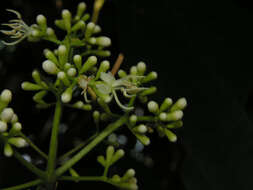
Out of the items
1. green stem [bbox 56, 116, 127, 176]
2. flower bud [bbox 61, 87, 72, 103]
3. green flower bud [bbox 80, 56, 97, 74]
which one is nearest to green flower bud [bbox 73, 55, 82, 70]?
green flower bud [bbox 80, 56, 97, 74]

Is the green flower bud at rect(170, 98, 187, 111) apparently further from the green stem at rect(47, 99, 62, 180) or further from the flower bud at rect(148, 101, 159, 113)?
the green stem at rect(47, 99, 62, 180)

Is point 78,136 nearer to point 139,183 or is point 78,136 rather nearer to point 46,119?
point 46,119

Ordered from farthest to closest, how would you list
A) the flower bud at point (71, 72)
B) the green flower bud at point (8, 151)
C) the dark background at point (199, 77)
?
the dark background at point (199, 77) < the flower bud at point (71, 72) < the green flower bud at point (8, 151)

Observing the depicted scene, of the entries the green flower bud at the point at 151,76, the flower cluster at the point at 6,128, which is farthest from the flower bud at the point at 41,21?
the green flower bud at the point at 151,76

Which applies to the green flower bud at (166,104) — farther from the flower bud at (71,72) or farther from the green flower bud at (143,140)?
the flower bud at (71,72)

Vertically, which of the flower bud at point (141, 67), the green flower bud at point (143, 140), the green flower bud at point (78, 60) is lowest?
the green flower bud at point (143, 140)

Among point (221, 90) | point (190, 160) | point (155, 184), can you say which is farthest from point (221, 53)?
point (155, 184)

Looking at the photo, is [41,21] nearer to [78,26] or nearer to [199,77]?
[78,26]

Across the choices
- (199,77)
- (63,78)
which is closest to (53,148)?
(63,78)
